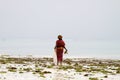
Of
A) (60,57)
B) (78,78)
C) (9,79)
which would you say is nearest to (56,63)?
(60,57)

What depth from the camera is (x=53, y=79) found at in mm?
19250

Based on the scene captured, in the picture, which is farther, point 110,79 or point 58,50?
point 58,50

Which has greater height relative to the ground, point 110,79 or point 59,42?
point 59,42

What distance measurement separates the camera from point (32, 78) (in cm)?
1955

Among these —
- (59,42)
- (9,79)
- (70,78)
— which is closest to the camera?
(9,79)

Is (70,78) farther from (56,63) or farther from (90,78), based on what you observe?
(56,63)

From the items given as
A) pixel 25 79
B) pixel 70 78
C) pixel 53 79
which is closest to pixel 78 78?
pixel 70 78

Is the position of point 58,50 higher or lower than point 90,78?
higher

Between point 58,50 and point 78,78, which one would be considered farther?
point 58,50

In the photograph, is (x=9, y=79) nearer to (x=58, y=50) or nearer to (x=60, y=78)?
(x=60, y=78)

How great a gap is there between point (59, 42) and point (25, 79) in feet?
35.0

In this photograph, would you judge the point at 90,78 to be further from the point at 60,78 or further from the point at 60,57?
the point at 60,57

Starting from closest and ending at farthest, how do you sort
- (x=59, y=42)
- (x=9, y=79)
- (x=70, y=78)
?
(x=9, y=79), (x=70, y=78), (x=59, y=42)

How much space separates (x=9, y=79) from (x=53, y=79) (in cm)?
251
